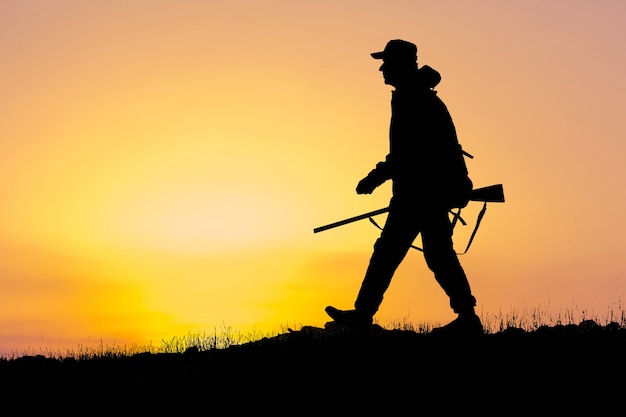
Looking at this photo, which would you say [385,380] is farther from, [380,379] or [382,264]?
[382,264]

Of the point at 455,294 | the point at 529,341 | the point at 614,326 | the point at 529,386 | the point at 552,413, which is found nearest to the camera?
the point at 552,413

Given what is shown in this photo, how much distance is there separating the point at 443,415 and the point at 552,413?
0.84 m

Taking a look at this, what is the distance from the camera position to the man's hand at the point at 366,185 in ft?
31.6

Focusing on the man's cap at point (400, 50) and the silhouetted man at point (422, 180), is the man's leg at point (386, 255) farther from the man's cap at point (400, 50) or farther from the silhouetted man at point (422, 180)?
the man's cap at point (400, 50)

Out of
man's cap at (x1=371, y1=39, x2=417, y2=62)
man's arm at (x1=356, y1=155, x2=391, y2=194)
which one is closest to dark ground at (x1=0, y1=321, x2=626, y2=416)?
man's arm at (x1=356, y1=155, x2=391, y2=194)

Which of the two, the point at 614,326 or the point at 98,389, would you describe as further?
the point at 614,326

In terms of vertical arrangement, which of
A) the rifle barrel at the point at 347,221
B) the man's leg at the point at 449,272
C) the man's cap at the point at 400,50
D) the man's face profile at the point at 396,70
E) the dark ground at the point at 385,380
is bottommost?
the dark ground at the point at 385,380

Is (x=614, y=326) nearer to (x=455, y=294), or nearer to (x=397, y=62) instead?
(x=455, y=294)

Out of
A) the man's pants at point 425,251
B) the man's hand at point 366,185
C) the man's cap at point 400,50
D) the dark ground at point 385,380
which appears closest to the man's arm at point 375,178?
the man's hand at point 366,185

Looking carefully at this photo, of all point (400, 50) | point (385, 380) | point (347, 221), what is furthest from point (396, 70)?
point (385, 380)

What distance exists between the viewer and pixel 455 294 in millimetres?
9484

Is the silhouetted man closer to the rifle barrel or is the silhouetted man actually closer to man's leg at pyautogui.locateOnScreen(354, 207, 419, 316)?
man's leg at pyautogui.locateOnScreen(354, 207, 419, 316)

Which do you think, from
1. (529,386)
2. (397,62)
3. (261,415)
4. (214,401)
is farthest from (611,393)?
(397,62)

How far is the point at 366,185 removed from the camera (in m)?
9.64
